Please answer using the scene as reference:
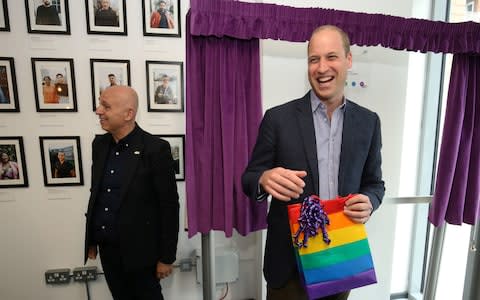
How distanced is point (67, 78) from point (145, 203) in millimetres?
1023

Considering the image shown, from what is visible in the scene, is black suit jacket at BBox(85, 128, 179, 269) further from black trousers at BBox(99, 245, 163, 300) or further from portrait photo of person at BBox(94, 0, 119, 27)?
portrait photo of person at BBox(94, 0, 119, 27)

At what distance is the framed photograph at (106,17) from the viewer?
1.74 meters

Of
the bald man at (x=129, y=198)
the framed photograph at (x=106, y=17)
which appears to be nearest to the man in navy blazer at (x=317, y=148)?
the bald man at (x=129, y=198)

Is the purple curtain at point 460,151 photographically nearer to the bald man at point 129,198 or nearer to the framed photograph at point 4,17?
the bald man at point 129,198

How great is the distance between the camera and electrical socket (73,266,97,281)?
192cm

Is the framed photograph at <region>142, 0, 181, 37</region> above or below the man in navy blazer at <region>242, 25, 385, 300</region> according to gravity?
above

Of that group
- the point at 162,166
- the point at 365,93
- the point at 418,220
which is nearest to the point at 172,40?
the point at 162,166

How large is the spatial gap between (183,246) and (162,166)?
2.94ft

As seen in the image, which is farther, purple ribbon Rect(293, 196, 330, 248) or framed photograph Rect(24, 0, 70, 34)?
framed photograph Rect(24, 0, 70, 34)

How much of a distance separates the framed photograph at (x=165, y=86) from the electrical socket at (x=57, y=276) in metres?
1.28

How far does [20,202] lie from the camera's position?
1840mm

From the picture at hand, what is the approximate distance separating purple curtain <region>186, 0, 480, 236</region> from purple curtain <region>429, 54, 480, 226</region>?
0.55 feet

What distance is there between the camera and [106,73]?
5.88 feet

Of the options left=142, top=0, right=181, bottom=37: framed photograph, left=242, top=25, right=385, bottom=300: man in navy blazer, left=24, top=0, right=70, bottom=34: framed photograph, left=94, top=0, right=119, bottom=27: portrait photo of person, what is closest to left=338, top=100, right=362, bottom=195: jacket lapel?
left=242, top=25, right=385, bottom=300: man in navy blazer
